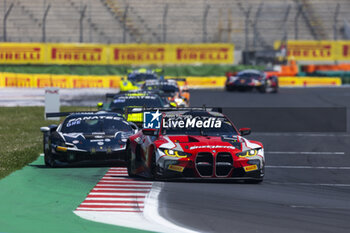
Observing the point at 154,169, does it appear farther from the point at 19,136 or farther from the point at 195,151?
the point at 19,136

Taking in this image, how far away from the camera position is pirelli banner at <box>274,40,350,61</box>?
193 ft

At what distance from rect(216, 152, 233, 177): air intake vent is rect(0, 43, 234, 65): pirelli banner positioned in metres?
44.9

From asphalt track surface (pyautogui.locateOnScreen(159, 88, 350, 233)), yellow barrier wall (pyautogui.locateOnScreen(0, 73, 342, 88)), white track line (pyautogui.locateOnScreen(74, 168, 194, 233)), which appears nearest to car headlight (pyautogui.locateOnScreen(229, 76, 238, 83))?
yellow barrier wall (pyautogui.locateOnScreen(0, 73, 342, 88))

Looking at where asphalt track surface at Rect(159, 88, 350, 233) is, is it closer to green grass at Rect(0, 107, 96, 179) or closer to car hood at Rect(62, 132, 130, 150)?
car hood at Rect(62, 132, 130, 150)

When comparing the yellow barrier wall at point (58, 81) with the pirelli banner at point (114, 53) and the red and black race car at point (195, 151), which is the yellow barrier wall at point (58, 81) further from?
the red and black race car at point (195, 151)

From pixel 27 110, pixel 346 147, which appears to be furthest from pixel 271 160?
pixel 27 110

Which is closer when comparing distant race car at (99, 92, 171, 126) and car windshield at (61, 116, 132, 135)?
car windshield at (61, 116, 132, 135)

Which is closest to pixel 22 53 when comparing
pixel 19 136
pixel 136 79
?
pixel 136 79

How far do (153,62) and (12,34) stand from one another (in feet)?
33.2

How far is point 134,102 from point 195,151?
378 inches

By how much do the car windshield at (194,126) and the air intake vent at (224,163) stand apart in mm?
888

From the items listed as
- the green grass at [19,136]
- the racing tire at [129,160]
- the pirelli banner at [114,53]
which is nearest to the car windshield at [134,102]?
the green grass at [19,136]

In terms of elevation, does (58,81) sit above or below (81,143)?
below

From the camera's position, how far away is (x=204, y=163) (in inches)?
479
